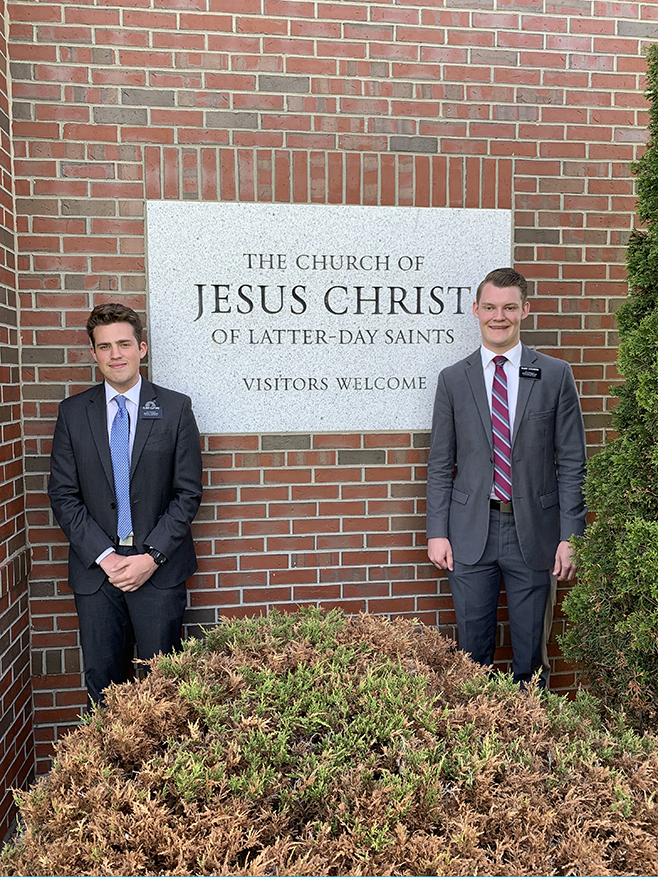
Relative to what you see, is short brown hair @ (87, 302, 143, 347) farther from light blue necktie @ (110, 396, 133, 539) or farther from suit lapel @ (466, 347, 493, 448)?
suit lapel @ (466, 347, 493, 448)

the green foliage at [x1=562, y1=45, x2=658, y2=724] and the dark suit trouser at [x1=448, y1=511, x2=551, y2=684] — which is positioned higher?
the green foliage at [x1=562, y1=45, x2=658, y2=724]

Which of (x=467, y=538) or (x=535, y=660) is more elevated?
(x=467, y=538)

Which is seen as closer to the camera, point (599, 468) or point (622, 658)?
point (622, 658)

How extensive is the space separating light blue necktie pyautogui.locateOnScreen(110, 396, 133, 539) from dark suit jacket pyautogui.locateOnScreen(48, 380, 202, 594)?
26 mm

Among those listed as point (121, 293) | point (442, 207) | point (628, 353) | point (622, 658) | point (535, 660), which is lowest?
point (535, 660)

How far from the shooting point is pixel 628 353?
245 centimetres

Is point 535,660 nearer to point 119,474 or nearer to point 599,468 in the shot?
point 599,468

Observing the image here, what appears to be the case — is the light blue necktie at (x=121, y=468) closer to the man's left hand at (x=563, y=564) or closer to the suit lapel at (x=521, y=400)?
the suit lapel at (x=521, y=400)

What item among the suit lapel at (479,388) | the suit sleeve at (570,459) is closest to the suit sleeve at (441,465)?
the suit lapel at (479,388)

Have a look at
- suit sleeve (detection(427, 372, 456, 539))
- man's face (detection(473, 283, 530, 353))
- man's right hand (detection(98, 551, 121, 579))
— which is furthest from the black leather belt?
man's right hand (detection(98, 551, 121, 579))

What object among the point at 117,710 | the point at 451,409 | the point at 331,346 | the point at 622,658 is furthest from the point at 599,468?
the point at 117,710

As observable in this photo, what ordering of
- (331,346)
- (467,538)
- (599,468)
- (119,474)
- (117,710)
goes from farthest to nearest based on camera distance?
(331,346) → (467,538) → (119,474) → (599,468) → (117,710)

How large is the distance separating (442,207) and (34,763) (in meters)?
3.60

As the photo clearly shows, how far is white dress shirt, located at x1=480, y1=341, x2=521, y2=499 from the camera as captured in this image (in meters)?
3.30
